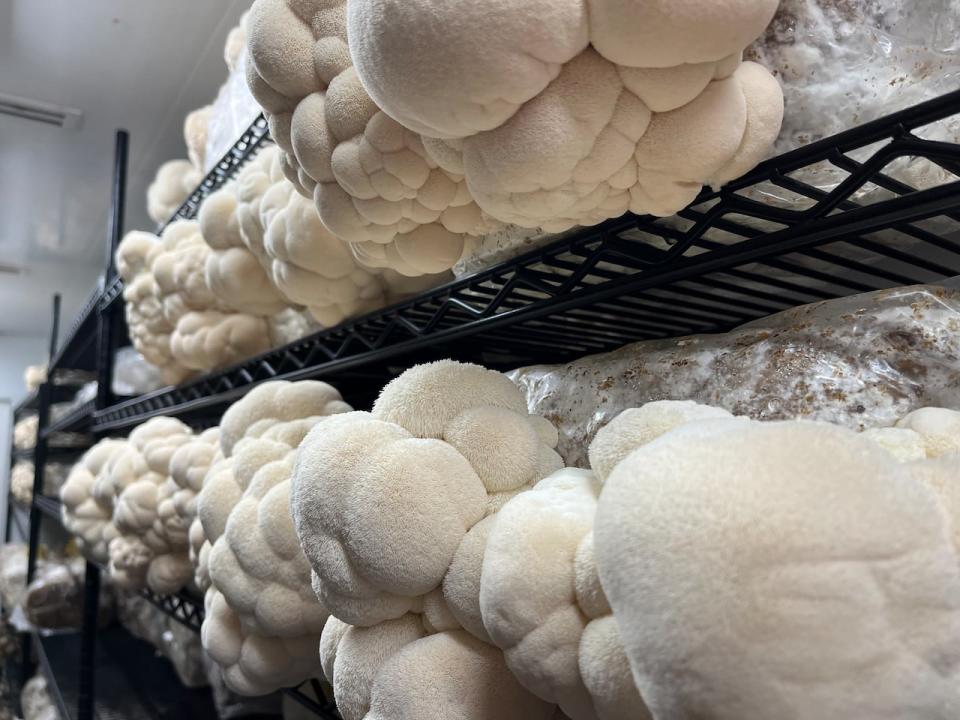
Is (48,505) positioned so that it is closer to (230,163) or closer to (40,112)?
(40,112)

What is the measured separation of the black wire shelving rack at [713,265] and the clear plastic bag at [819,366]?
1.5 inches

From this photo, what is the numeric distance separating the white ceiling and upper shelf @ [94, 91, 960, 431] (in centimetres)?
119

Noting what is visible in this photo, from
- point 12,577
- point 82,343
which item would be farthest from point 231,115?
point 12,577

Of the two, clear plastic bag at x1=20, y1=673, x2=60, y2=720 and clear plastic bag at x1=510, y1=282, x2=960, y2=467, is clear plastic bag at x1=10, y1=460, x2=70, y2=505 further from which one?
clear plastic bag at x1=510, y1=282, x2=960, y2=467

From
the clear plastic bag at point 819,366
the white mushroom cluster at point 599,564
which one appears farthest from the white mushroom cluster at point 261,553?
the clear plastic bag at point 819,366

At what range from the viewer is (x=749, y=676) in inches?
10.2

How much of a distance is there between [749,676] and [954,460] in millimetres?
139

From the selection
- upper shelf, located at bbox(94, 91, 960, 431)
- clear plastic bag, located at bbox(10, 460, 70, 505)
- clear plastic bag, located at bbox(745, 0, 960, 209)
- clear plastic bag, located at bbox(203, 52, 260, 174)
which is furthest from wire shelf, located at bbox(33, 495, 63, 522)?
clear plastic bag, located at bbox(745, 0, 960, 209)

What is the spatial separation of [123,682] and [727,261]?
88.8 inches

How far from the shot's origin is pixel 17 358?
5.82m

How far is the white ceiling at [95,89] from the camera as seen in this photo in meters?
1.64

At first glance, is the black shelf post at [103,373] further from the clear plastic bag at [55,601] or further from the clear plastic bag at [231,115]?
the clear plastic bag at [231,115]

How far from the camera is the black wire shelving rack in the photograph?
0.40 m

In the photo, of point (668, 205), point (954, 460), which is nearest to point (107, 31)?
point (668, 205)
